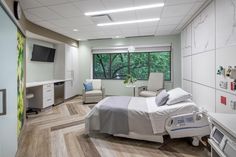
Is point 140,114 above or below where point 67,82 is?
below

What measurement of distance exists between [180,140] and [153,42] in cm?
406

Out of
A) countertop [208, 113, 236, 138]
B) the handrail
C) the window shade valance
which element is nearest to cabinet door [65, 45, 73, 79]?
the window shade valance

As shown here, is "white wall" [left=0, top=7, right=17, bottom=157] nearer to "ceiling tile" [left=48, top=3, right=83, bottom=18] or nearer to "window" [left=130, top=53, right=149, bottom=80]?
"ceiling tile" [left=48, top=3, right=83, bottom=18]

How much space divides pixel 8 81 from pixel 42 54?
3.55 metres

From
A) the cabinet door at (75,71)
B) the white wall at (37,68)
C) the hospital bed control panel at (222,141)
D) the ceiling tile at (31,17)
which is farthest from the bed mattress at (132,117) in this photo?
the cabinet door at (75,71)

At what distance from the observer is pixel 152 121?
8.59ft

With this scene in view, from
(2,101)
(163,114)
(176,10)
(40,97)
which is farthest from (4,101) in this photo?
(176,10)

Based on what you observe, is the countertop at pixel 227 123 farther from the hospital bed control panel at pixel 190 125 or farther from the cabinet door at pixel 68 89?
the cabinet door at pixel 68 89

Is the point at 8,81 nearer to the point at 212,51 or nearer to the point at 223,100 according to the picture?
the point at 223,100

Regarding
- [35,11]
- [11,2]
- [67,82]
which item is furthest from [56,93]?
[11,2]

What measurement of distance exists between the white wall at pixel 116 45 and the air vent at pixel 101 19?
8.00 ft

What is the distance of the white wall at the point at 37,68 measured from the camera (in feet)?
15.9

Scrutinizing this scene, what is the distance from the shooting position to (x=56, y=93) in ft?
17.5

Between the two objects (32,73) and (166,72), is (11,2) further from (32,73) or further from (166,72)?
(166,72)
